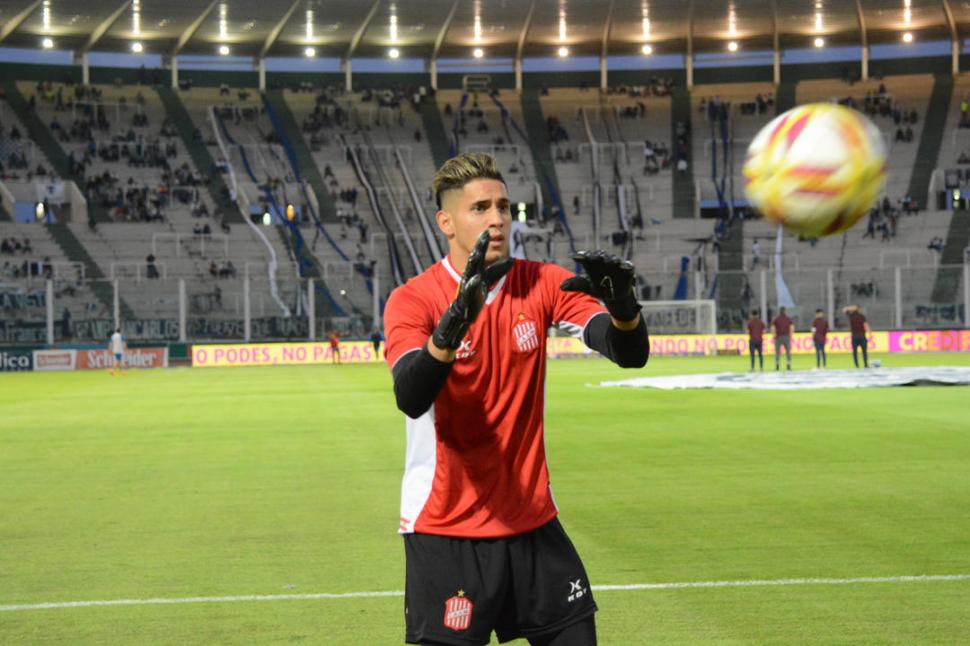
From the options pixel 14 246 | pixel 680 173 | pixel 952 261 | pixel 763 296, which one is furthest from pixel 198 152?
pixel 952 261

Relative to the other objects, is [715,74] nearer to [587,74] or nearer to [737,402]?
[587,74]

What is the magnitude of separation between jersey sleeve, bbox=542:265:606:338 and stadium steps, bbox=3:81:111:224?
58.6 meters

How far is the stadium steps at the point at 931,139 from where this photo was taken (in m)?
63.6

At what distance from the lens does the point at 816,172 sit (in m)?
5.39

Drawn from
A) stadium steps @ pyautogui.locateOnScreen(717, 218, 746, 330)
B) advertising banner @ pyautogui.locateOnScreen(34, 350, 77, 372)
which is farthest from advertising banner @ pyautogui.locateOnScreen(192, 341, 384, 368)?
stadium steps @ pyautogui.locateOnScreen(717, 218, 746, 330)

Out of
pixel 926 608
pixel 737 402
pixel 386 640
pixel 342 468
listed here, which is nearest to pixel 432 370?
pixel 386 640

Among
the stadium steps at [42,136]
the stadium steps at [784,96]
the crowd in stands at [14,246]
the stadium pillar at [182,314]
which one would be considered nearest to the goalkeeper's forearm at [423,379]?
the stadium pillar at [182,314]

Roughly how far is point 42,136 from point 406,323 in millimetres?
64520

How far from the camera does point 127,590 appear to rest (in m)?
8.08

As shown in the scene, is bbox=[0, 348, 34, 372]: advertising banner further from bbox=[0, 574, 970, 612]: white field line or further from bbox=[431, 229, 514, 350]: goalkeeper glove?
bbox=[431, 229, 514, 350]: goalkeeper glove

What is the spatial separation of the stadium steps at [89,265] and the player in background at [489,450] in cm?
4305

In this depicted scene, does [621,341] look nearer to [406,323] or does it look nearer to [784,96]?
[406,323]

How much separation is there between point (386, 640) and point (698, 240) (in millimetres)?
54245

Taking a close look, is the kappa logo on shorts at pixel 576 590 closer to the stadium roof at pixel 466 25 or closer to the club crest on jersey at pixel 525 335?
the club crest on jersey at pixel 525 335
